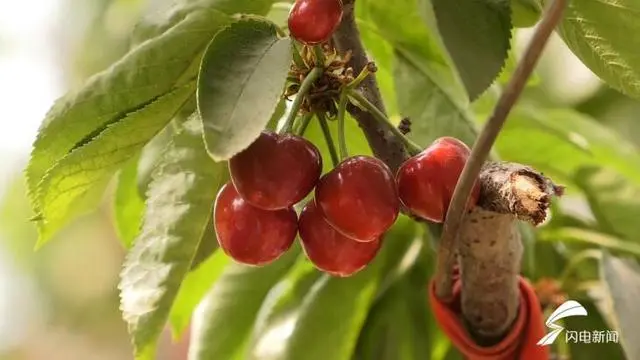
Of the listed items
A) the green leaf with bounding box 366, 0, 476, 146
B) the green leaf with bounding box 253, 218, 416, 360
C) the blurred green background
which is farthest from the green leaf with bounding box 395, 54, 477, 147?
the blurred green background

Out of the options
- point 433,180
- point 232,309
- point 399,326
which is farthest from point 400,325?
point 433,180

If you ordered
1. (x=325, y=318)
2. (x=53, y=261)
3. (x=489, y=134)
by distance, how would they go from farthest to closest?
(x=53, y=261), (x=325, y=318), (x=489, y=134)

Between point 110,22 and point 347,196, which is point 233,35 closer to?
point 347,196

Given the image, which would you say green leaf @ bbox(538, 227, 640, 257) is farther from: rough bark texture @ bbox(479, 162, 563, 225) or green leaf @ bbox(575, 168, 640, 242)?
rough bark texture @ bbox(479, 162, 563, 225)

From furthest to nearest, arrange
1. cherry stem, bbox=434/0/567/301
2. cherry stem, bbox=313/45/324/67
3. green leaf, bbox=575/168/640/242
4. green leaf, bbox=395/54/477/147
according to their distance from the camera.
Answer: green leaf, bbox=575/168/640/242, green leaf, bbox=395/54/477/147, cherry stem, bbox=313/45/324/67, cherry stem, bbox=434/0/567/301

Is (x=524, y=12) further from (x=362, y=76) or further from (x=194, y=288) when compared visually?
(x=194, y=288)

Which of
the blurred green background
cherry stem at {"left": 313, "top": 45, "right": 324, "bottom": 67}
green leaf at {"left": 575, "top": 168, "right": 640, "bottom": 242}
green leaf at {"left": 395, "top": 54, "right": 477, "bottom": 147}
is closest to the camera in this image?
cherry stem at {"left": 313, "top": 45, "right": 324, "bottom": 67}
